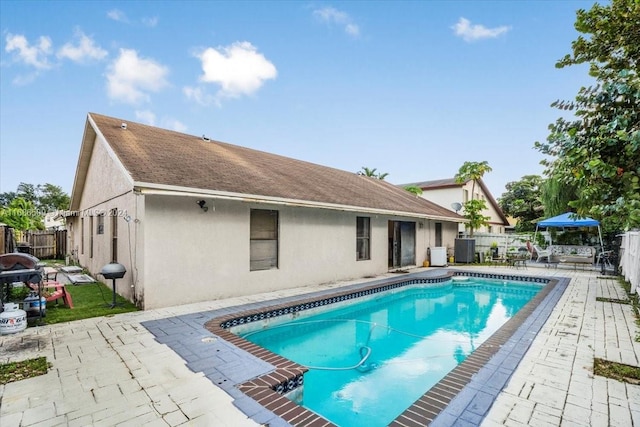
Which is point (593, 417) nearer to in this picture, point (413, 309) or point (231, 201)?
point (413, 309)

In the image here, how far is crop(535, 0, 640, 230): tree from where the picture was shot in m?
2.38

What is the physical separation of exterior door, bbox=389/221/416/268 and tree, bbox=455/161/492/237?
649 centimetres

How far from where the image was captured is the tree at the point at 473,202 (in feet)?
69.0

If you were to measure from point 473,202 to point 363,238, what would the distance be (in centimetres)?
1107

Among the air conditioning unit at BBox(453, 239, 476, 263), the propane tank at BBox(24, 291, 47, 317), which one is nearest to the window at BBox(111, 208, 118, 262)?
the propane tank at BBox(24, 291, 47, 317)

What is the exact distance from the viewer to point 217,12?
14.3 metres

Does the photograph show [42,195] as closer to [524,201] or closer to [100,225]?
→ [100,225]

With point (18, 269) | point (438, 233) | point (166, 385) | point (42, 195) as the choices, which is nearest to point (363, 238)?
point (438, 233)

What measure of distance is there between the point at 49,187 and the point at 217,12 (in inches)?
2163

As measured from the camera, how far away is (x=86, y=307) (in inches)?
307

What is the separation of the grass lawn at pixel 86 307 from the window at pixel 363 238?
8.53 m

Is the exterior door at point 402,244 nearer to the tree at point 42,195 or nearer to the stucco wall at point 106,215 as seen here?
the stucco wall at point 106,215

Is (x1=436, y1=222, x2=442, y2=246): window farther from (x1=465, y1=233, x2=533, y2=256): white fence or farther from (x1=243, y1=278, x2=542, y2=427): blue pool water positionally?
(x1=243, y1=278, x2=542, y2=427): blue pool water

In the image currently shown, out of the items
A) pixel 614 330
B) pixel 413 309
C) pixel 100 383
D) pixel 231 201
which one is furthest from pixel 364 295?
pixel 100 383
